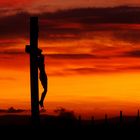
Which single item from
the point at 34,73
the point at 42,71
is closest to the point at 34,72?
the point at 34,73

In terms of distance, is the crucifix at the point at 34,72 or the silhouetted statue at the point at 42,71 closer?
the crucifix at the point at 34,72

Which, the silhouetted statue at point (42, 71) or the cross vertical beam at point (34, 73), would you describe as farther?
the silhouetted statue at point (42, 71)

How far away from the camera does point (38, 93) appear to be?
2266 cm

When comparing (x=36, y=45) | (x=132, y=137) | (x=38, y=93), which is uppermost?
(x=36, y=45)

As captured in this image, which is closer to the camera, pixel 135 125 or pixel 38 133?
pixel 38 133

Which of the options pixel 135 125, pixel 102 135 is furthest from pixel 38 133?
pixel 135 125

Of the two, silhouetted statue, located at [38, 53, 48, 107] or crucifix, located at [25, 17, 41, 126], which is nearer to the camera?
crucifix, located at [25, 17, 41, 126]

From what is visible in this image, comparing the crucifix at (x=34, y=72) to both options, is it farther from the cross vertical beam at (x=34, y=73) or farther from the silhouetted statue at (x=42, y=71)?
the silhouetted statue at (x=42, y=71)

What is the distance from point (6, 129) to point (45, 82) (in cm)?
237

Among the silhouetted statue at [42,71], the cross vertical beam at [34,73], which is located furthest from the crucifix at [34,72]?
the silhouetted statue at [42,71]

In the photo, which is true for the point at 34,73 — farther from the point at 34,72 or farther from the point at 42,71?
the point at 42,71

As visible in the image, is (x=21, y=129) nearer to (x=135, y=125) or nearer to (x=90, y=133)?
(x=90, y=133)

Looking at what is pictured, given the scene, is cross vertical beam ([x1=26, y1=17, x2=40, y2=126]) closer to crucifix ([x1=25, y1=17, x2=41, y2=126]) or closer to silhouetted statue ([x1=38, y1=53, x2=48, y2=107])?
crucifix ([x1=25, y1=17, x2=41, y2=126])

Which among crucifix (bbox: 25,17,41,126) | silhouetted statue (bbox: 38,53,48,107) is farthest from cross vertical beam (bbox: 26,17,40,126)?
silhouetted statue (bbox: 38,53,48,107)
